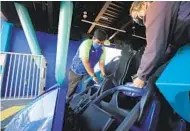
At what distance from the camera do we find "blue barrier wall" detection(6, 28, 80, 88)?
17.6 feet

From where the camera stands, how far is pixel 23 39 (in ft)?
17.7

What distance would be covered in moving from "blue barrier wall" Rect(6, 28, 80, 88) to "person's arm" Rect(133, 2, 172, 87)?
4.89 m

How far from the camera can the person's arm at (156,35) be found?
80cm

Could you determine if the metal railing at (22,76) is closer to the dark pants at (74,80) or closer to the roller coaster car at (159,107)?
the dark pants at (74,80)

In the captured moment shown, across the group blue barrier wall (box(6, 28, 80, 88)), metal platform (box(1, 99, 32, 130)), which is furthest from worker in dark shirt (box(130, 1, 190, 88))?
blue barrier wall (box(6, 28, 80, 88))

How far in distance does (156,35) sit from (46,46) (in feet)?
16.6

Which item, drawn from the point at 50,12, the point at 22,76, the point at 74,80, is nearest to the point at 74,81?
the point at 74,80

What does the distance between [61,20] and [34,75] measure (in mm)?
1596

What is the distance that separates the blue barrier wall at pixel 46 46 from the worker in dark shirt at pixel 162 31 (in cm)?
489

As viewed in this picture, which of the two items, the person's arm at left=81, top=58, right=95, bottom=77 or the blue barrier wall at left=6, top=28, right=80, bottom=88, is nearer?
the person's arm at left=81, top=58, right=95, bottom=77

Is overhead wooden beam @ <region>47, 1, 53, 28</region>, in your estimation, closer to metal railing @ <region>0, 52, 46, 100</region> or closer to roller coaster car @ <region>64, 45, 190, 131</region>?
metal railing @ <region>0, 52, 46, 100</region>

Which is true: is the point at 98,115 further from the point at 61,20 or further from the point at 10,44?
the point at 10,44

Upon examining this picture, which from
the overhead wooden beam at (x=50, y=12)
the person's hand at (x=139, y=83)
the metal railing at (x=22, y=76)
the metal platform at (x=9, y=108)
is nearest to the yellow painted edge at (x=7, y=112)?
the metal platform at (x=9, y=108)

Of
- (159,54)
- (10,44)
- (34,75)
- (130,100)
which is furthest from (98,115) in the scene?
(10,44)
